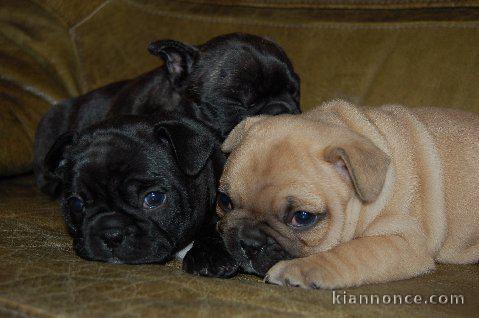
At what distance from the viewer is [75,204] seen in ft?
9.89

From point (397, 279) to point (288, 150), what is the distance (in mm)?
652

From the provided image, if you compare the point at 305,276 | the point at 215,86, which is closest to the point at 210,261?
the point at 305,276

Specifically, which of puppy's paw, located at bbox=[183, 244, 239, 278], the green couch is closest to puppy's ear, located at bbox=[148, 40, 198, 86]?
the green couch

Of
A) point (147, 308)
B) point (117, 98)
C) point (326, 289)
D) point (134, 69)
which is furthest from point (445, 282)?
point (134, 69)

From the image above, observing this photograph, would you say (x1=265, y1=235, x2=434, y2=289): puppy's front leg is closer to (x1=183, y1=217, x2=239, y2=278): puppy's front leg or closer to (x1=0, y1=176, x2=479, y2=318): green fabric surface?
(x1=0, y1=176, x2=479, y2=318): green fabric surface

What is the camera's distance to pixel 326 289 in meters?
2.45

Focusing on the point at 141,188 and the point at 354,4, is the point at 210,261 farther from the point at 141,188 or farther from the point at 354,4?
the point at 354,4

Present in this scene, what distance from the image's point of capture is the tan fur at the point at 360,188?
2.58 meters

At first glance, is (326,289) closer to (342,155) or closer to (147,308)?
(342,155)

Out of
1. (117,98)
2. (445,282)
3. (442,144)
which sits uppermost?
(442,144)

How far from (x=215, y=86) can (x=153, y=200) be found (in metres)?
1.12

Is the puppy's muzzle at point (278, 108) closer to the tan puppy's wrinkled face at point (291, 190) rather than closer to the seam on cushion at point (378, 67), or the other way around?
the seam on cushion at point (378, 67)

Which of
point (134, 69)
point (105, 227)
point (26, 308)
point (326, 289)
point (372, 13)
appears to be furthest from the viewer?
point (134, 69)

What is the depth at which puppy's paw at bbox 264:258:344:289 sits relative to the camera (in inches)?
96.8
